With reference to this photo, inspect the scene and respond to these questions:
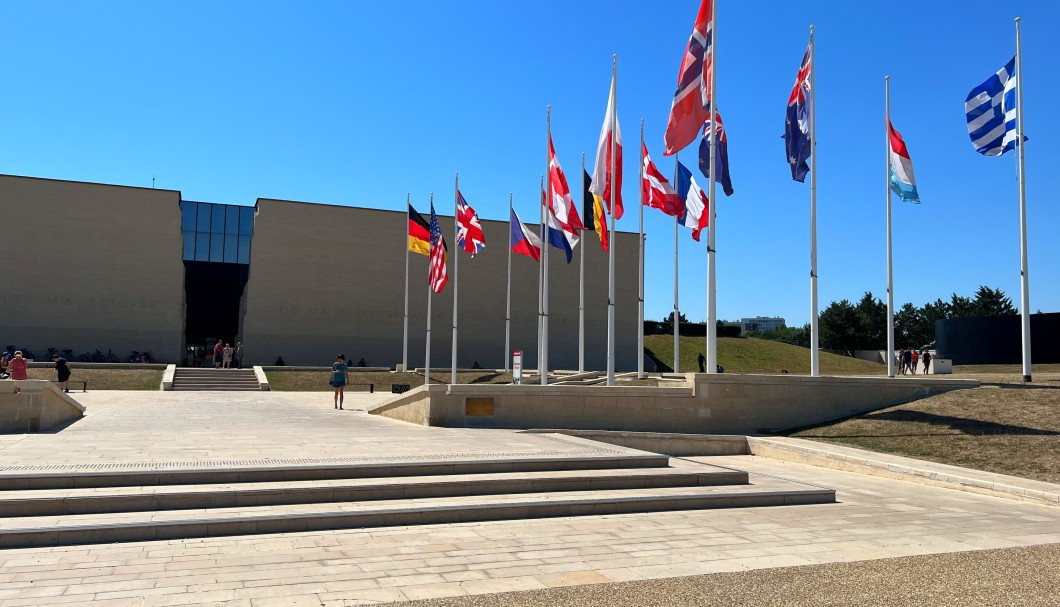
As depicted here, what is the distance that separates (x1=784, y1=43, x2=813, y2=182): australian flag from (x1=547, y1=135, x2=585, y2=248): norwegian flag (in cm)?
624

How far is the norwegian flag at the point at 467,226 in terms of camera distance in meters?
27.7

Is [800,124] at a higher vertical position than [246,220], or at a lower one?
lower

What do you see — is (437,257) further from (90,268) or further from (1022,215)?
(90,268)

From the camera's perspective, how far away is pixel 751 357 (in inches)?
2295

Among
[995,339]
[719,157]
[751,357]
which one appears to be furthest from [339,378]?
[751,357]

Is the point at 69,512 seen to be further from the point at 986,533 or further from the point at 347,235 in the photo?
the point at 347,235

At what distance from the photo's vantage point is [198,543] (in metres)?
7.49

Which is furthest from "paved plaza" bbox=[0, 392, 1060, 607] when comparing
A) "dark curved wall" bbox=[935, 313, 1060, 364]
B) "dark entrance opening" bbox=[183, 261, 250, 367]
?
"dark entrance opening" bbox=[183, 261, 250, 367]

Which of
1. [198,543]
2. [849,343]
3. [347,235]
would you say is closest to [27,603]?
[198,543]

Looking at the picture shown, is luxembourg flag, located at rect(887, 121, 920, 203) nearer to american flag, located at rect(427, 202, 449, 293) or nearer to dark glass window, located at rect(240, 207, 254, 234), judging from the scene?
american flag, located at rect(427, 202, 449, 293)

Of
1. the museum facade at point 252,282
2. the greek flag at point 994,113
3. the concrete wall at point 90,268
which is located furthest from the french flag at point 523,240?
the concrete wall at point 90,268

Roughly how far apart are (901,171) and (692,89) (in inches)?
345

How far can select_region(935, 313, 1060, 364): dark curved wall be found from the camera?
139ft

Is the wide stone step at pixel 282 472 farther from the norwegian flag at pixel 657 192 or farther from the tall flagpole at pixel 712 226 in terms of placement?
the norwegian flag at pixel 657 192
